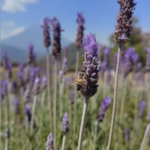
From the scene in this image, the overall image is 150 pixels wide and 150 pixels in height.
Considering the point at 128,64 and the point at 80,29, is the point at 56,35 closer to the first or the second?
the point at 80,29

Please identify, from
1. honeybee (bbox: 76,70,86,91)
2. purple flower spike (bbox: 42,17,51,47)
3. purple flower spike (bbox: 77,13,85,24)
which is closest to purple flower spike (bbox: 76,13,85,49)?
purple flower spike (bbox: 77,13,85,24)

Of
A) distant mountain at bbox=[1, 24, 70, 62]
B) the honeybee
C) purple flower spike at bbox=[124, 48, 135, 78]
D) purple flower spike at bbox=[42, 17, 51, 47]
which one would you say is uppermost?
distant mountain at bbox=[1, 24, 70, 62]

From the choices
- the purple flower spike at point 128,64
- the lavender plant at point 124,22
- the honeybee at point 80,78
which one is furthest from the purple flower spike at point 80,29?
the honeybee at point 80,78

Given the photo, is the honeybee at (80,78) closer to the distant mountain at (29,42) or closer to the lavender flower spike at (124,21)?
the lavender flower spike at (124,21)

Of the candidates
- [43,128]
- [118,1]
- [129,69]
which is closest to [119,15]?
[118,1]

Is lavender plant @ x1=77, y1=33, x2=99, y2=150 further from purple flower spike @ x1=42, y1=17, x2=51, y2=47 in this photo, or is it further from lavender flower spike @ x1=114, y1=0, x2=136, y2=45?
purple flower spike @ x1=42, y1=17, x2=51, y2=47

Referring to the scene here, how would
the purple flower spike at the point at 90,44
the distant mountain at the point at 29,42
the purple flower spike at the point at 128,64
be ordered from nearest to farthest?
the purple flower spike at the point at 90,44
the purple flower spike at the point at 128,64
the distant mountain at the point at 29,42

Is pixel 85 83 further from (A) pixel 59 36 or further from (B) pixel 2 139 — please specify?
(B) pixel 2 139
